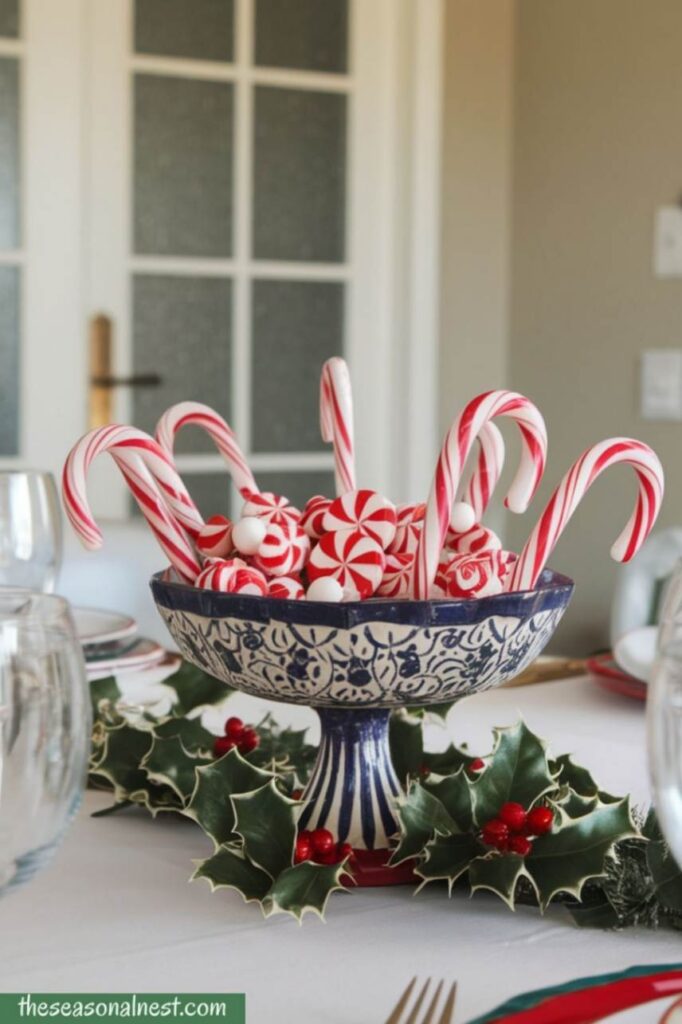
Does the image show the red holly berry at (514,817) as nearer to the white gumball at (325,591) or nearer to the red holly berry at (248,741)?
the white gumball at (325,591)

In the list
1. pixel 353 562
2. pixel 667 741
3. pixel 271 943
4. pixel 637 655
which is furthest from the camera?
pixel 637 655

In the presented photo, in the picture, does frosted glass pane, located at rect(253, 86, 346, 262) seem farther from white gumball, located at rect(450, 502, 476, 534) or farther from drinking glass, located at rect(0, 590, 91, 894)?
drinking glass, located at rect(0, 590, 91, 894)

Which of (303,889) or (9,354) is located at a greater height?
(9,354)

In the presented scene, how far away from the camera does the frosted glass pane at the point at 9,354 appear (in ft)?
9.59

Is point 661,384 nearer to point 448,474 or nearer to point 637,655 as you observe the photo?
point 637,655

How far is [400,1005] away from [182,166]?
265 centimetres

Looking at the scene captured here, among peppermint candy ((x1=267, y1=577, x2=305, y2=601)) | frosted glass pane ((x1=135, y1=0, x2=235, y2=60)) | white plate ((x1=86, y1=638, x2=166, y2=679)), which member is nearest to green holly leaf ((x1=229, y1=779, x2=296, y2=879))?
peppermint candy ((x1=267, y1=577, x2=305, y2=601))

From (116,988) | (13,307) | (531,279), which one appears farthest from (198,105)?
(116,988)

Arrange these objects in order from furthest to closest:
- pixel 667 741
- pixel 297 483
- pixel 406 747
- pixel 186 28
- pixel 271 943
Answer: pixel 297 483
pixel 186 28
pixel 406 747
pixel 271 943
pixel 667 741

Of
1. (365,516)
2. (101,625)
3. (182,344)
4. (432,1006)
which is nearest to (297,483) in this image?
(182,344)

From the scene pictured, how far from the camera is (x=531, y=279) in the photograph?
320 cm

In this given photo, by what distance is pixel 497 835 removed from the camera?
71cm

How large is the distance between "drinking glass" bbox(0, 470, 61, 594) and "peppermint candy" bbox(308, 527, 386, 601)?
482 millimetres

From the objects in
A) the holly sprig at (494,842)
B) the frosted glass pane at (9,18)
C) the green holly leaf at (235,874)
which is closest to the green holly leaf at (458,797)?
the holly sprig at (494,842)
